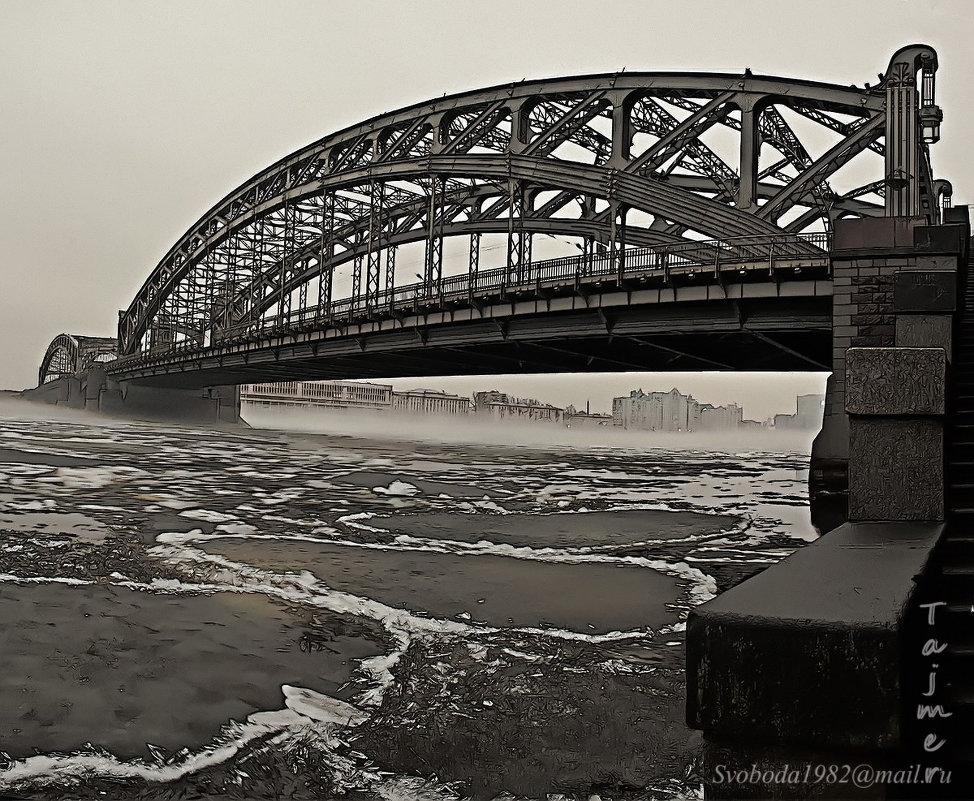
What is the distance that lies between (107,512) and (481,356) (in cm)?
2767

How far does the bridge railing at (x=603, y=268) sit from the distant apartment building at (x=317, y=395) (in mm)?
81328

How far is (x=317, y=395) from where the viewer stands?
418 ft

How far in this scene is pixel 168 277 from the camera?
79625 mm

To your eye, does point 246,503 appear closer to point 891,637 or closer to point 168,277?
point 891,637

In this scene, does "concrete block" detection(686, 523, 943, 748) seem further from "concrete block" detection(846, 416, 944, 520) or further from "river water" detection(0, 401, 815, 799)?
"concrete block" detection(846, 416, 944, 520)

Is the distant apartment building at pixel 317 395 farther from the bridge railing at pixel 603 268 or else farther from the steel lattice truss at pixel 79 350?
the bridge railing at pixel 603 268

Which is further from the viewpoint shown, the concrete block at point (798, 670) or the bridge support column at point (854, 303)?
the bridge support column at point (854, 303)

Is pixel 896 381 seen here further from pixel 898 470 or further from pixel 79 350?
pixel 79 350

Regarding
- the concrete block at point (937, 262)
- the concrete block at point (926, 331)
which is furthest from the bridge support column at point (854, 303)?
the concrete block at point (926, 331)

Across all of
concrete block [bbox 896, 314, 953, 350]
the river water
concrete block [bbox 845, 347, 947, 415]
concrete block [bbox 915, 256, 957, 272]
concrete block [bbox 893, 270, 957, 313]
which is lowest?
the river water

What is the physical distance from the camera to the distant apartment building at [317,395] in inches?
4823

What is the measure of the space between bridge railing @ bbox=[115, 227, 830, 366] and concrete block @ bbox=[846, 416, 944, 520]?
66.0 feet

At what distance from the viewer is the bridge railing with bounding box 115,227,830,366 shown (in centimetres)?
2548

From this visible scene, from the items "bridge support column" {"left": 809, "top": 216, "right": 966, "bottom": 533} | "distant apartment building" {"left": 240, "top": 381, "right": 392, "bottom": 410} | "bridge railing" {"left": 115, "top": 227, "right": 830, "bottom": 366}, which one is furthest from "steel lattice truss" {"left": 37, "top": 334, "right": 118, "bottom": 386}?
"bridge support column" {"left": 809, "top": 216, "right": 966, "bottom": 533}
